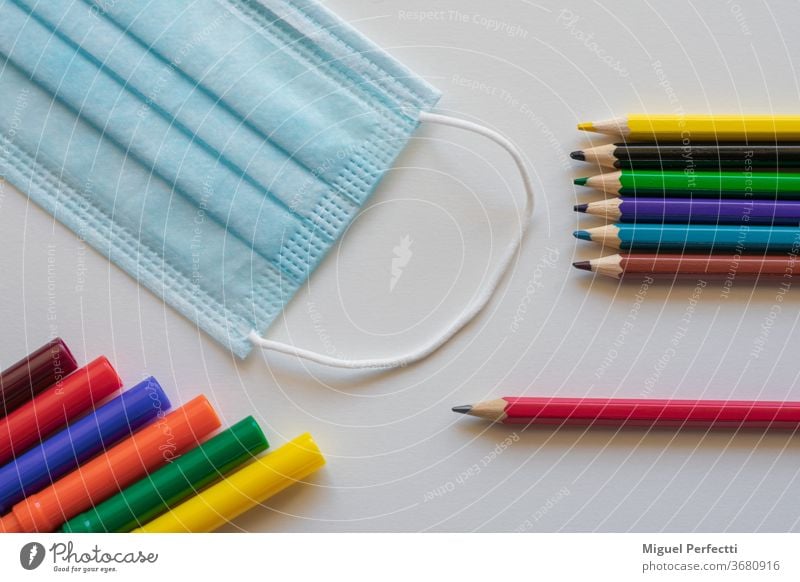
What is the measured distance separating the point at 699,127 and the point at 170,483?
1.45 ft

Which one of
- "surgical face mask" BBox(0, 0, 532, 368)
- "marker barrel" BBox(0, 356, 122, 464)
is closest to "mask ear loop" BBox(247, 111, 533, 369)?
"surgical face mask" BBox(0, 0, 532, 368)

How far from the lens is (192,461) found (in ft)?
1.90

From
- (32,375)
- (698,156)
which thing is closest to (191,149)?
(32,375)

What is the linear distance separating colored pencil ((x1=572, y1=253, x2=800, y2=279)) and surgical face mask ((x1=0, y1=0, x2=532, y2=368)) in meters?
0.07

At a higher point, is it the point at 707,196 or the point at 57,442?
the point at 707,196

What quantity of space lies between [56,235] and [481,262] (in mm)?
307

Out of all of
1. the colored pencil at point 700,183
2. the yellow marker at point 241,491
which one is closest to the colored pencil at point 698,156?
the colored pencil at point 700,183

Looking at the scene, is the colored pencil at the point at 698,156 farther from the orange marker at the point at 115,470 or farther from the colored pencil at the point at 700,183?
the orange marker at the point at 115,470

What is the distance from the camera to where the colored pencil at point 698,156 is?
0.60m

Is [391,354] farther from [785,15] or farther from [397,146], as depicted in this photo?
[785,15]

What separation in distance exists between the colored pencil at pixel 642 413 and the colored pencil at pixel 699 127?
0.62 ft

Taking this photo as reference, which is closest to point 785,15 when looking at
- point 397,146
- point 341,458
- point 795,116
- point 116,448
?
point 795,116

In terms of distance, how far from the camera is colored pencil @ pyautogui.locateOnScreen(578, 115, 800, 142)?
1.98 feet

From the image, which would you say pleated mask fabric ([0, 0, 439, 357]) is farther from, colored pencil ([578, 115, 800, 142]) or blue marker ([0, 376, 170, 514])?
colored pencil ([578, 115, 800, 142])
